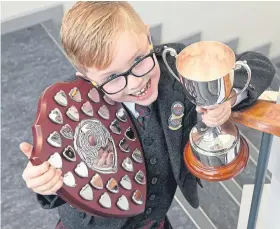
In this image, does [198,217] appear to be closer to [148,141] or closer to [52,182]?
[148,141]

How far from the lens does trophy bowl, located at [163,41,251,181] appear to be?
1046 millimetres

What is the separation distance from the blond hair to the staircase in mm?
1166

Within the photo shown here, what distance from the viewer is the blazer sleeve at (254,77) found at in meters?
1.19

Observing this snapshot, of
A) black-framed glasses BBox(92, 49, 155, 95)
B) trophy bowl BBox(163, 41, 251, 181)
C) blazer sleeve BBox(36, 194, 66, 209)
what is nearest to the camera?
trophy bowl BBox(163, 41, 251, 181)

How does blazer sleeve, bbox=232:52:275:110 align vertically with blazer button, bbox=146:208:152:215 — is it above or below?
above

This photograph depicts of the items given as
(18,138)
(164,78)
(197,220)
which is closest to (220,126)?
(164,78)

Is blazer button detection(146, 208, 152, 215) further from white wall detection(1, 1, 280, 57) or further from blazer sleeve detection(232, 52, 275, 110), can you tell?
white wall detection(1, 1, 280, 57)

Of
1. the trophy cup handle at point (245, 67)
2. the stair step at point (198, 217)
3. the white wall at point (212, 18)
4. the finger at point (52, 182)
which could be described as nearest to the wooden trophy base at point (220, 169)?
the trophy cup handle at point (245, 67)

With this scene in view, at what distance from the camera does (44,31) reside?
291cm

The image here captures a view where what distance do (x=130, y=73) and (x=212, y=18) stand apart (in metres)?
1.72

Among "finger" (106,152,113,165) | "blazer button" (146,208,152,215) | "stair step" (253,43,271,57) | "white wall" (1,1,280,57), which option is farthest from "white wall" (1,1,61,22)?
"finger" (106,152,113,165)

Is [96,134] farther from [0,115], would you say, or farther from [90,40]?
[0,115]

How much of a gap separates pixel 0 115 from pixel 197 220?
0.94 meters

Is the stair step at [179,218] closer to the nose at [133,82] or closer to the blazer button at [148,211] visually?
the blazer button at [148,211]
